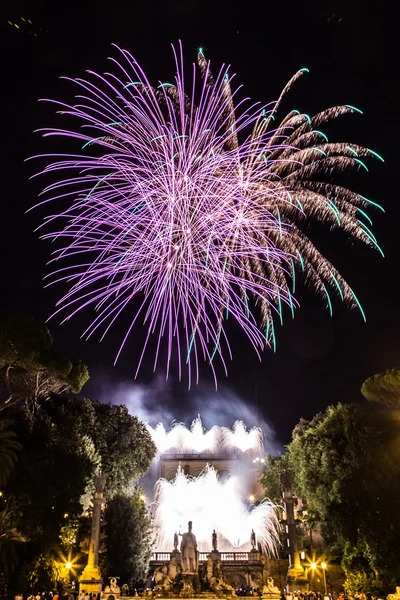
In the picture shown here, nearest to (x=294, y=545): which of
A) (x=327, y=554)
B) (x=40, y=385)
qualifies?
(x=327, y=554)

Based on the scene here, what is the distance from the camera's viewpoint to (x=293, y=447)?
4269 cm

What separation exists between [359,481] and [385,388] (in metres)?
6.61

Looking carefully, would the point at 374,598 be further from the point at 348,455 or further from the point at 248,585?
the point at 248,585

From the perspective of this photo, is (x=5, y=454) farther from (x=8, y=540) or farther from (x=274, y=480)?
(x=274, y=480)

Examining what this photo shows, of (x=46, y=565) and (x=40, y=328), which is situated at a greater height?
(x=40, y=328)

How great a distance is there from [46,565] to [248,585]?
1793cm

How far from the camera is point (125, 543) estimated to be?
39031 millimetres

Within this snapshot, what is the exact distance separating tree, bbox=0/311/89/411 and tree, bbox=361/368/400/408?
2031cm

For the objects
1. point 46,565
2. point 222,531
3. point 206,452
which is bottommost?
point 46,565

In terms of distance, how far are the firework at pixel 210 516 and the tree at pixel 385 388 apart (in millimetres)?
20107

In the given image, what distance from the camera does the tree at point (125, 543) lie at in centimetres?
3875

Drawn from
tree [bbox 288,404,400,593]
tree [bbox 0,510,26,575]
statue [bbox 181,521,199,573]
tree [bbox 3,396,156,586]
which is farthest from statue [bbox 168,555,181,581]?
tree [bbox 288,404,400,593]

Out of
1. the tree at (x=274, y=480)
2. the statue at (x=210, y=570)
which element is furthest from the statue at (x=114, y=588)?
the tree at (x=274, y=480)

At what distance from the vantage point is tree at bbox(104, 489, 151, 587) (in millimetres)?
38750
